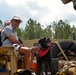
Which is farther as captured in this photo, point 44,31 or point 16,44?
point 44,31

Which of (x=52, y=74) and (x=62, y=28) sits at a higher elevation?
(x=62, y=28)

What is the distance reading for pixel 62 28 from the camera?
131ft

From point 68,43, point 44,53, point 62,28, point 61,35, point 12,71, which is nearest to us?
point 12,71

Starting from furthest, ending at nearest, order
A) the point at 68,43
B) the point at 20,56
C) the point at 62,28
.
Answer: the point at 62,28 < the point at 68,43 < the point at 20,56

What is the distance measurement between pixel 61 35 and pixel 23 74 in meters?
33.0

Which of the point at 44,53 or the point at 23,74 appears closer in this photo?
the point at 23,74

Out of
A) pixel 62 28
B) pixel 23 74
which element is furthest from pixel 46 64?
pixel 62 28

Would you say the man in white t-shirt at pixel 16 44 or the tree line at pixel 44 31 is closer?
the man in white t-shirt at pixel 16 44

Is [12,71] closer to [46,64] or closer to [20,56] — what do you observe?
[20,56]

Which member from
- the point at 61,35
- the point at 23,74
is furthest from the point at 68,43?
the point at 61,35

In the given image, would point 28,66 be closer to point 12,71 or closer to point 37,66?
point 12,71

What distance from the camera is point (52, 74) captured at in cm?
684

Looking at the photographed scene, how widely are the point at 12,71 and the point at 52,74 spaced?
2.38 metres

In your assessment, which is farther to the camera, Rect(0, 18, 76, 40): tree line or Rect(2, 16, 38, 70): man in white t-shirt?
Rect(0, 18, 76, 40): tree line
